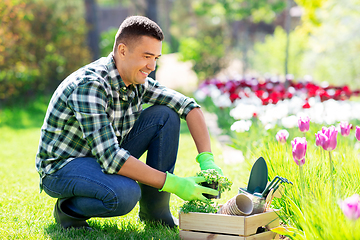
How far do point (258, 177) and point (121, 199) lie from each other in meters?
0.72

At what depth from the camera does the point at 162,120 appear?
2166 mm

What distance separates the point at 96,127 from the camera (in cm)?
180

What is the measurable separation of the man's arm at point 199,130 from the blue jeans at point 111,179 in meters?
0.14

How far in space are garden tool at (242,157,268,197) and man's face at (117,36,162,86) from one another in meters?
0.78

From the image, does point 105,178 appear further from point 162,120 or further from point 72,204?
point 162,120

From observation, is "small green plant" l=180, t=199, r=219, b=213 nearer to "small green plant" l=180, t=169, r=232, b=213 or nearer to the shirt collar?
"small green plant" l=180, t=169, r=232, b=213

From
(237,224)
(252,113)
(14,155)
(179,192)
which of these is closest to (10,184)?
(14,155)

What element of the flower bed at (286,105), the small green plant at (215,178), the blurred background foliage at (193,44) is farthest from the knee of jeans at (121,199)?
the blurred background foliage at (193,44)

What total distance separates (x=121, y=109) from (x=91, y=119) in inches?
13.2

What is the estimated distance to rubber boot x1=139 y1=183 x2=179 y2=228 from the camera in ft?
Result: 7.13

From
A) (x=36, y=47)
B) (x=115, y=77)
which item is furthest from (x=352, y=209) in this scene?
(x=36, y=47)

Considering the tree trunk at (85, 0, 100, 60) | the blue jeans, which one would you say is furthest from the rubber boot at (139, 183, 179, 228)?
the tree trunk at (85, 0, 100, 60)

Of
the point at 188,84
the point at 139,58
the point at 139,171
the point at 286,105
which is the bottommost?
the point at 188,84

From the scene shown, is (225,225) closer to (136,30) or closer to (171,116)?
(171,116)
